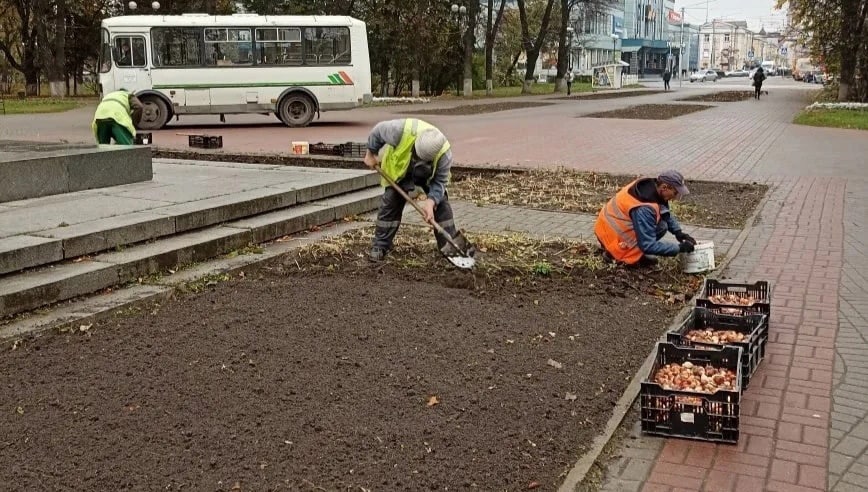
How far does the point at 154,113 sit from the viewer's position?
2177 centimetres

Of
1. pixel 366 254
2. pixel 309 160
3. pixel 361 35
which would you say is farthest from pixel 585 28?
pixel 366 254

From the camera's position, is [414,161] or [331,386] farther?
[414,161]

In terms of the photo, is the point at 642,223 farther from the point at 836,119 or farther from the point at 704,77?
the point at 704,77

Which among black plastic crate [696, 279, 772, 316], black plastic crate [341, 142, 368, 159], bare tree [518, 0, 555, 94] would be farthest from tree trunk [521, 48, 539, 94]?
black plastic crate [696, 279, 772, 316]

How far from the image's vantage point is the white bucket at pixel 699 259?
21.3 feet

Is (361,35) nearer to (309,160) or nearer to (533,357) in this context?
(309,160)

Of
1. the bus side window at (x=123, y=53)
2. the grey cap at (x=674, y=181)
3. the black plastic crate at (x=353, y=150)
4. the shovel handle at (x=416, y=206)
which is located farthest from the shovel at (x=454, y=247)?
the bus side window at (x=123, y=53)

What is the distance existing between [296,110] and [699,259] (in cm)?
1782

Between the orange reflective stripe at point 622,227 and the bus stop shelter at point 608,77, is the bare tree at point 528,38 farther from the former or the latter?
the orange reflective stripe at point 622,227

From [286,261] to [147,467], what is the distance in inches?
135

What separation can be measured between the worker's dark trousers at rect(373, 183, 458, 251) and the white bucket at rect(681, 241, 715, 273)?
6.02ft

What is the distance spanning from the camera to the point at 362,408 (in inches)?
154

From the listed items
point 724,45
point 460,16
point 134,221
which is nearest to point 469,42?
point 460,16

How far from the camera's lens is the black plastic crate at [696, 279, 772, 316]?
5090mm
